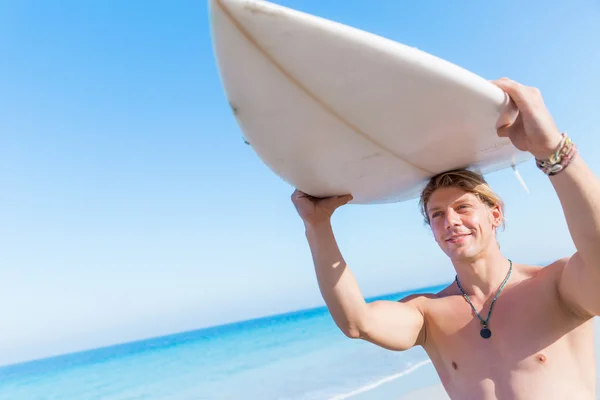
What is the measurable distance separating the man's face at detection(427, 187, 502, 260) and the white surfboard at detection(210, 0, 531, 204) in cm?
18

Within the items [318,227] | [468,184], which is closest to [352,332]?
[318,227]

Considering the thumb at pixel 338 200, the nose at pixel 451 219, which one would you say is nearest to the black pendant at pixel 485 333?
the nose at pixel 451 219

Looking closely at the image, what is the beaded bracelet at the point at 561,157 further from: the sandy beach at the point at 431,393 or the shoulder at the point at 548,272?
the sandy beach at the point at 431,393

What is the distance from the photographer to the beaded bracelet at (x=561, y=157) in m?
1.45

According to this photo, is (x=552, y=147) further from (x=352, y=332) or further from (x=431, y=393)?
(x=431, y=393)

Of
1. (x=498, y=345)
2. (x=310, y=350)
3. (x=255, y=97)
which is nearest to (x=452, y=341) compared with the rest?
(x=498, y=345)

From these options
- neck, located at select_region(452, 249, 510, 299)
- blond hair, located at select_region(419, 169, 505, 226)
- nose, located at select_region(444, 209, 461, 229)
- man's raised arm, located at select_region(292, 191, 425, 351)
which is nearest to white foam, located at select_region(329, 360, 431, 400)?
man's raised arm, located at select_region(292, 191, 425, 351)

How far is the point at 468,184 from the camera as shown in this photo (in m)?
2.12

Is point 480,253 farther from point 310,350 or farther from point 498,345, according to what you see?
point 310,350

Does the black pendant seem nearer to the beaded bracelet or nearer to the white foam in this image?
the beaded bracelet

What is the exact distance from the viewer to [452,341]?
208 cm

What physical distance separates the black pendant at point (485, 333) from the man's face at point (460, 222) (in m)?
0.32

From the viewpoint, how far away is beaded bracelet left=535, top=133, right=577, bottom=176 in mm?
1447

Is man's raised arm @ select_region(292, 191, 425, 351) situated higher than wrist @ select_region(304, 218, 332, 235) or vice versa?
wrist @ select_region(304, 218, 332, 235)
